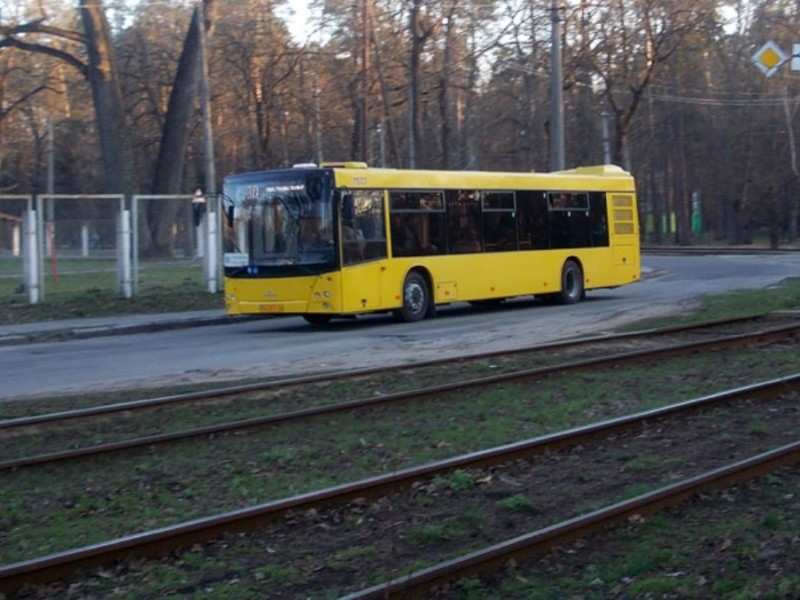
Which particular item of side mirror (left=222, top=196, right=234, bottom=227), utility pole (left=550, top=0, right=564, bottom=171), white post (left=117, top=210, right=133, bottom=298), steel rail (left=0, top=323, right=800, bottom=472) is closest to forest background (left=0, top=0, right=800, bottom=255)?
white post (left=117, top=210, right=133, bottom=298)

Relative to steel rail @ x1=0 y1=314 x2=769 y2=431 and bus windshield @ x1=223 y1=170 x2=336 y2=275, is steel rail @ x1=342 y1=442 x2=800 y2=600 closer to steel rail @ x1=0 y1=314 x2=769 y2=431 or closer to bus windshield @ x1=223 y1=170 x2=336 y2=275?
steel rail @ x1=0 y1=314 x2=769 y2=431

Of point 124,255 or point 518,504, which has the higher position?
point 124,255

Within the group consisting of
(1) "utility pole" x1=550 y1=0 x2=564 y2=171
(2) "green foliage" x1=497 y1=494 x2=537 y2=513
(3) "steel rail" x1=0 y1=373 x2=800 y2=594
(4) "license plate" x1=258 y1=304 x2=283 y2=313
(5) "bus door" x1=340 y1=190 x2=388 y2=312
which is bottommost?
(2) "green foliage" x1=497 y1=494 x2=537 y2=513

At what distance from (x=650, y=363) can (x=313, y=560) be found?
933 centimetres

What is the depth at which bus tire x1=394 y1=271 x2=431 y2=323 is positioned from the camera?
23.1m

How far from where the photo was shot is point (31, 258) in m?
25.5

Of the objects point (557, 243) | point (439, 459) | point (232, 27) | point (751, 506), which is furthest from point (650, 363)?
point (232, 27)

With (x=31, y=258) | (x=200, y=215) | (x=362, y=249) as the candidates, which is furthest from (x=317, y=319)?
(x=31, y=258)

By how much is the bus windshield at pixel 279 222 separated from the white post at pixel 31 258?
474cm

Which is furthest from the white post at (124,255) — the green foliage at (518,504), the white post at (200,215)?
the green foliage at (518,504)

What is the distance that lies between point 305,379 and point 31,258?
13.1 m

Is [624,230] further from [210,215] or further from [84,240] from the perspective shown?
[84,240]

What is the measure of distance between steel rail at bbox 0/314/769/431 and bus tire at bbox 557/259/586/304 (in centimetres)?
689

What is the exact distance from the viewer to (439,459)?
10.1 metres
